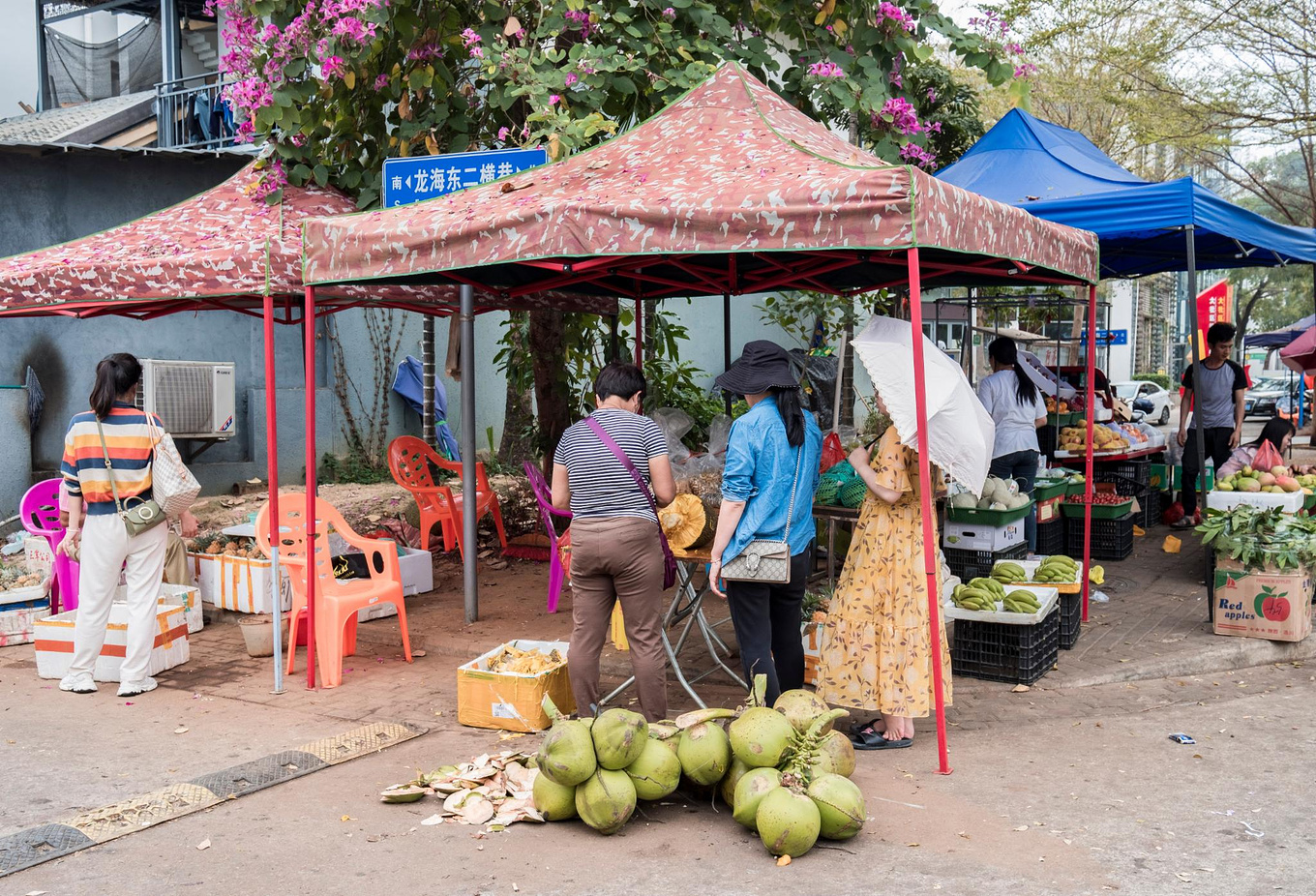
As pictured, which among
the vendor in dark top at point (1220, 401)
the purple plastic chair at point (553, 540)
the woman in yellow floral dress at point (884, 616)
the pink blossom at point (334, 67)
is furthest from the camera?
the vendor in dark top at point (1220, 401)

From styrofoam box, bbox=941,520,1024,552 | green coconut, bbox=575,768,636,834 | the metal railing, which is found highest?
the metal railing

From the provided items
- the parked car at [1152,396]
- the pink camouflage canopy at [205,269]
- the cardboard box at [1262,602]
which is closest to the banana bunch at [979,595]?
the cardboard box at [1262,602]

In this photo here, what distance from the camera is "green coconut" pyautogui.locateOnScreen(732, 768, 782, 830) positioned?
4.02m

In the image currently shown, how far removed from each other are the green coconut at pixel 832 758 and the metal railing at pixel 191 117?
12.8m

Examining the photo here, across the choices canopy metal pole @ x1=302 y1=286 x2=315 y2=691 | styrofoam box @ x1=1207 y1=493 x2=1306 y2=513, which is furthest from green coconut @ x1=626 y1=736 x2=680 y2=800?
styrofoam box @ x1=1207 y1=493 x2=1306 y2=513

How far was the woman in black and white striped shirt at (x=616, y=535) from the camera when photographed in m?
4.88

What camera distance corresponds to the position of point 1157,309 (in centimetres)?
5003

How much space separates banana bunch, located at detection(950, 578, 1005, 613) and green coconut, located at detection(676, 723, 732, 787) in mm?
2408

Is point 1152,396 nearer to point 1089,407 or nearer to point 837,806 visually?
point 1089,407

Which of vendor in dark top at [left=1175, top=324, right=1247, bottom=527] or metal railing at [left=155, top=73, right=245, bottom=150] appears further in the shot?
metal railing at [left=155, top=73, right=245, bottom=150]

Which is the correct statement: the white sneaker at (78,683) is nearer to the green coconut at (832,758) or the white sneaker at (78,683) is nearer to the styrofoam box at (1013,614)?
the green coconut at (832,758)

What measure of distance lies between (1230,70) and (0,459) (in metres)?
18.2

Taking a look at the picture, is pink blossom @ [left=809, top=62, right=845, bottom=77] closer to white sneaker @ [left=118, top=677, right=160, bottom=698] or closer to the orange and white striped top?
the orange and white striped top

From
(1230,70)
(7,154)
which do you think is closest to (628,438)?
(7,154)
